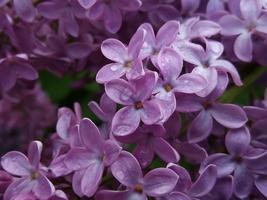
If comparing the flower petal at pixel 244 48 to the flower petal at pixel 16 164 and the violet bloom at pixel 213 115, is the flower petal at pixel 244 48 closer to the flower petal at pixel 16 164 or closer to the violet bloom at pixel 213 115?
the violet bloom at pixel 213 115

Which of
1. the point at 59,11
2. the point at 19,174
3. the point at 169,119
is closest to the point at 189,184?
the point at 169,119

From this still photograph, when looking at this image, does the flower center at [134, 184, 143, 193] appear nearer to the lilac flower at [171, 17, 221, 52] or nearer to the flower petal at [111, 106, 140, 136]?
the flower petal at [111, 106, 140, 136]

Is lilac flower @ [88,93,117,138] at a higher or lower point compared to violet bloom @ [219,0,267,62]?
lower

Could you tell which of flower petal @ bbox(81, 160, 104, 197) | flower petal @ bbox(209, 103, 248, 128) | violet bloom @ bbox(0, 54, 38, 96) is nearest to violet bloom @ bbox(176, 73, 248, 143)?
flower petal @ bbox(209, 103, 248, 128)

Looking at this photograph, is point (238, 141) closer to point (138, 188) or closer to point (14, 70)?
point (138, 188)

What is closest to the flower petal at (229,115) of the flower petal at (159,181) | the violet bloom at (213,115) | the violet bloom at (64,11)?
the violet bloom at (213,115)

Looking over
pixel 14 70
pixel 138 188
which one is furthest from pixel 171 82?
pixel 14 70

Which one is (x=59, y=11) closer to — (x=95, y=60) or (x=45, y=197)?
(x=95, y=60)
